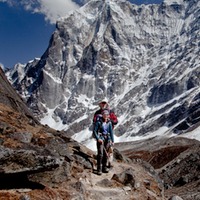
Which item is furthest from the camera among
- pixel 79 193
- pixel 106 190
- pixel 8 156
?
pixel 106 190

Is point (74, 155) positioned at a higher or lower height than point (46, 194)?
A: higher

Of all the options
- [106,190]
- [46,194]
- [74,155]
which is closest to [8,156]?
[46,194]

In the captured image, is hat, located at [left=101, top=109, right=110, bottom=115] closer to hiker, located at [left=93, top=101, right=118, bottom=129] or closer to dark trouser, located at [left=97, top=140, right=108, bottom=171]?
hiker, located at [left=93, top=101, right=118, bottom=129]

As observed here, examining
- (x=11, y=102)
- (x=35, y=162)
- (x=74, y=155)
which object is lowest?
(x=35, y=162)

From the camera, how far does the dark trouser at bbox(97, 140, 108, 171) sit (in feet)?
56.4

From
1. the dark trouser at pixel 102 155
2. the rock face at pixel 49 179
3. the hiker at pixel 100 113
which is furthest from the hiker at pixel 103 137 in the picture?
the rock face at pixel 49 179

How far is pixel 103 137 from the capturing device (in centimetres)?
1770

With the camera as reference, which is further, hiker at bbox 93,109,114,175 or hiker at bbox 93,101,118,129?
hiker at bbox 93,101,118,129

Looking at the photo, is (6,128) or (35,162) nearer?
(35,162)

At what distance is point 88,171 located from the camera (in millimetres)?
17609

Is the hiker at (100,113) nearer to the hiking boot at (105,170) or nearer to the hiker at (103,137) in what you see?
the hiker at (103,137)

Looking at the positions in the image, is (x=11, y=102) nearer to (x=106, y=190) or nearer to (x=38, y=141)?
(x=38, y=141)

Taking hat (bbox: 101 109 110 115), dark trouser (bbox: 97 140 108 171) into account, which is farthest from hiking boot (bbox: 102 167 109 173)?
hat (bbox: 101 109 110 115)

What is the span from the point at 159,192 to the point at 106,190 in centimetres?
359
